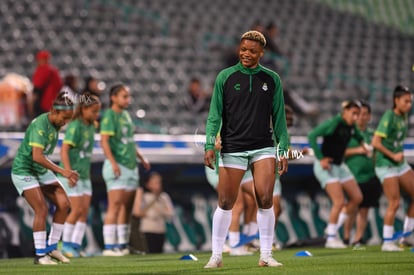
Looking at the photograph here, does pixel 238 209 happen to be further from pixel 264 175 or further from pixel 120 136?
pixel 264 175

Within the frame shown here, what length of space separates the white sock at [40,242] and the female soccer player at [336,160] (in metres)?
5.35

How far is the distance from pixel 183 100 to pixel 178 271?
12679 millimetres

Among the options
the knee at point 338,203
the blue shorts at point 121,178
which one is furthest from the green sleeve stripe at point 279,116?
the knee at point 338,203

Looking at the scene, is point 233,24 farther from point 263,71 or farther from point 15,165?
point 263,71

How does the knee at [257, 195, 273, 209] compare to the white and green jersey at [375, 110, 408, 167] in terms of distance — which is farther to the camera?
the white and green jersey at [375, 110, 408, 167]

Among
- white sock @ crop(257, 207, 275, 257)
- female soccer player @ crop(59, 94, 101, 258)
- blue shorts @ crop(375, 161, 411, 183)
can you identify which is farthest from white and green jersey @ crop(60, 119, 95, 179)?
white sock @ crop(257, 207, 275, 257)

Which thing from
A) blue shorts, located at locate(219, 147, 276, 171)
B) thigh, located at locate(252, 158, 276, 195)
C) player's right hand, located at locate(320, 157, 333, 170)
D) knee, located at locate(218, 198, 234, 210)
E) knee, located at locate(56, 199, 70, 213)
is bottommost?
knee, located at locate(56, 199, 70, 213)

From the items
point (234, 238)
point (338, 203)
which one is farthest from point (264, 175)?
point (338, 203)

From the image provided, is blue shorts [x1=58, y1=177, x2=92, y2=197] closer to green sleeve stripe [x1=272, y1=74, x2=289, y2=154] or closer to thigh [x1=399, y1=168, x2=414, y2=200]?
thigh [x1=399, y1=168, x2=414, y2=200]

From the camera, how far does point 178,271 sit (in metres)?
10.1

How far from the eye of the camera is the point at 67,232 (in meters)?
14.7

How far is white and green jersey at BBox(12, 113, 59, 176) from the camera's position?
11.9 m

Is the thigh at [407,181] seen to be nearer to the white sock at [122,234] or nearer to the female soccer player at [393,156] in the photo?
the female soccer player at [393,156]

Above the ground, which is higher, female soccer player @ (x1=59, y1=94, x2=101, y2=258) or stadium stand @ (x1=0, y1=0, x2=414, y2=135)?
stadium stand @ (x1=0, y1=0, x2=414, y2=135)
